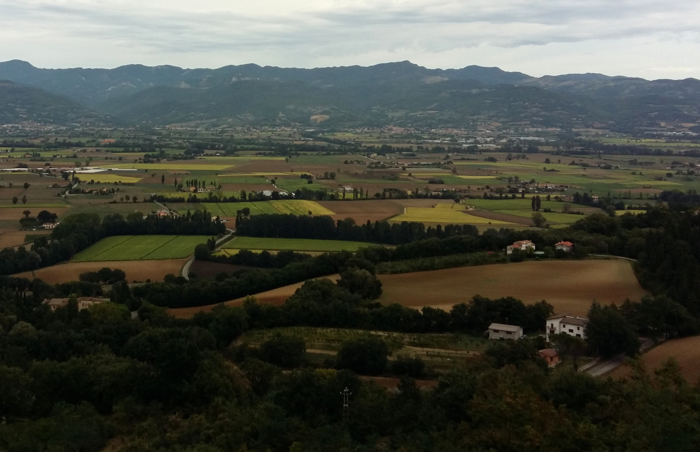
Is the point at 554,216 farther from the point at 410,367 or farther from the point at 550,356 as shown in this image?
the point at 410,367

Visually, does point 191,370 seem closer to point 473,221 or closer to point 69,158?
point 473,221

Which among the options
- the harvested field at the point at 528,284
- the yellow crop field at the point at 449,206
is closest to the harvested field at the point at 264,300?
the harvested field at the point at 528,284

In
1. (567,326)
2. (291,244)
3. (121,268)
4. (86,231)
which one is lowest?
(121,268)

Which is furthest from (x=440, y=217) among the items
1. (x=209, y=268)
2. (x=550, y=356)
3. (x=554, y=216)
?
(x=550, y=356)

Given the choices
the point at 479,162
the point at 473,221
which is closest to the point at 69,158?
the point at 479,162

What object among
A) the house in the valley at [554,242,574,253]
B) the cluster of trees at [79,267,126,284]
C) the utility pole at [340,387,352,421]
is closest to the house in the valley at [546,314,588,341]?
the utility pole at [340,387,352,421]

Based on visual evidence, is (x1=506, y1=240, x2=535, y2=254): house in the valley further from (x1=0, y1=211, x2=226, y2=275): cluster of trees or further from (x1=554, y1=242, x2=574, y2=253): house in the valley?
(x1=0, y1=211, x2=226, y2=275): cluster of trees
